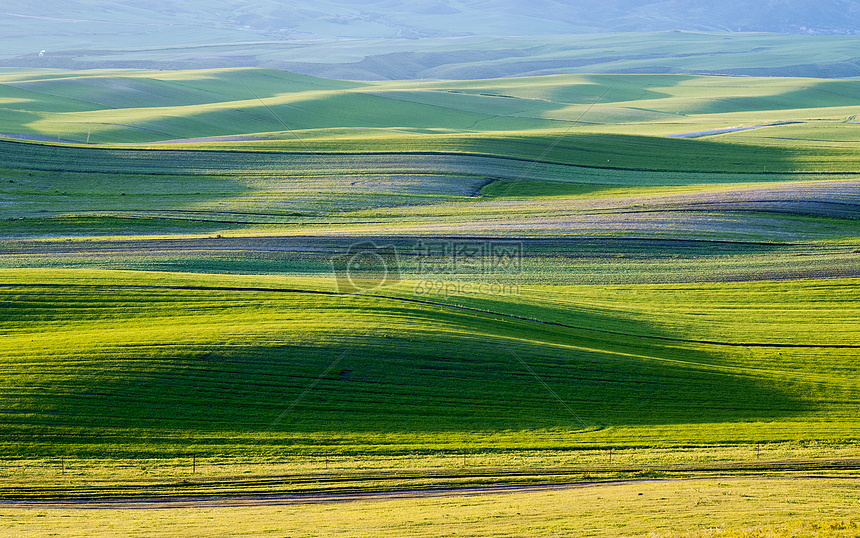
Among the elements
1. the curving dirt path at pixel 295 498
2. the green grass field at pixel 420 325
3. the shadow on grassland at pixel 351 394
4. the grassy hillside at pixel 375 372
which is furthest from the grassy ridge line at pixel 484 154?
the curving dirt path at pixel 295 498

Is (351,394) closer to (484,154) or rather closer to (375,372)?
(375,372)

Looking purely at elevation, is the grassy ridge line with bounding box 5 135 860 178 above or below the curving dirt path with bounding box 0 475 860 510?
above

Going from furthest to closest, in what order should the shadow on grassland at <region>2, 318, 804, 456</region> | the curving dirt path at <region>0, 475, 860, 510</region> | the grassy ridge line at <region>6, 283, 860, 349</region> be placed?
the grassy ridge line at <region>6, 283, 860, 349</region> → the shadow on grassland at <region>2, 318, 804, 456</region> → the curving dirt path at <region>0, 475, 860, 510</region>

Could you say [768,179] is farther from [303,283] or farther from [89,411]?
[89,411]

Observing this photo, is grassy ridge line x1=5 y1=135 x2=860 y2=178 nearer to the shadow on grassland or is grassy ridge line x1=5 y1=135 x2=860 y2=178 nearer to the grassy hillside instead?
the grassy hillside

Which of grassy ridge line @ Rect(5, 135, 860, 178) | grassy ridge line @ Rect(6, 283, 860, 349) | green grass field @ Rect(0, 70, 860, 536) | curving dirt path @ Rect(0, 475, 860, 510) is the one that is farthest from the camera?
grassy ridge line @ Rect(5, 135, 860, 178)

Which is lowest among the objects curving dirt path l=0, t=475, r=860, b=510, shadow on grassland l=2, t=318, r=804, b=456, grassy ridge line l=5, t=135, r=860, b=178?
curving dirt path l=0, t=475, r=860, b=510

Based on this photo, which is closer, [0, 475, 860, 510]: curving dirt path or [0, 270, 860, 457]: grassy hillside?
[0, 475, 860, 510]: curving dirt path

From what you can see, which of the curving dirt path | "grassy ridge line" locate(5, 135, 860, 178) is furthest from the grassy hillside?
"grassy ridge line" locate(5, 135, 860, 178)
